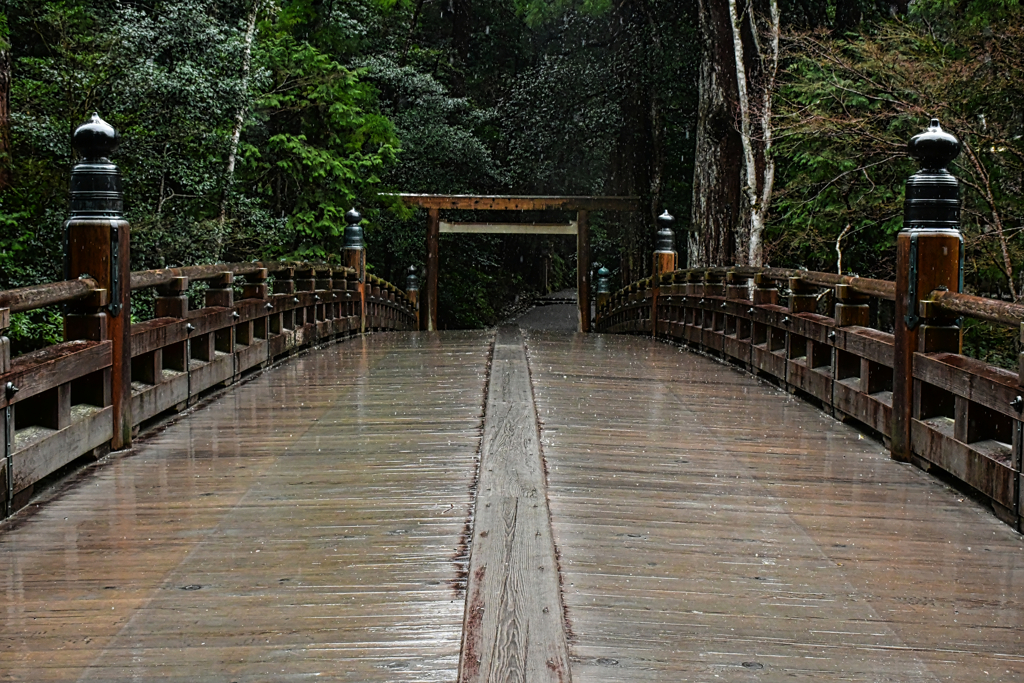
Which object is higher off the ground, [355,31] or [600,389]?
[355,31]

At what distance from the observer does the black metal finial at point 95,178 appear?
5.51 meters

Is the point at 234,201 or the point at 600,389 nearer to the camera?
the point at 600,389

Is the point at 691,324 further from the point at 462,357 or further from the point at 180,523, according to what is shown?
the point at 180,523

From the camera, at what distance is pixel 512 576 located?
337 centimetres

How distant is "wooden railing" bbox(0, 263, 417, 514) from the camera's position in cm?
438

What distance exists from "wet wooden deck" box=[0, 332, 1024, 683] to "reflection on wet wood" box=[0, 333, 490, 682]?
0.04 feet

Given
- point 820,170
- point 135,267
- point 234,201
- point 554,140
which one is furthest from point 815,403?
point 554,140

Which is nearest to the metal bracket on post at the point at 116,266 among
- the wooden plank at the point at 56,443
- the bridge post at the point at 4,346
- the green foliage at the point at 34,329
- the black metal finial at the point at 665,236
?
the wooden plank at the point at 56,443

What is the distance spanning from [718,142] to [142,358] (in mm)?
12583

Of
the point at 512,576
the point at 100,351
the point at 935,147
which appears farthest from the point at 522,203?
the point at 512,576

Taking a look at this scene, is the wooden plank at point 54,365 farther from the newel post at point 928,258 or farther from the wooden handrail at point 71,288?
the newel post at point 928,258

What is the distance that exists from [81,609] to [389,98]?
2180cm

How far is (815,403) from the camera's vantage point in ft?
23.6

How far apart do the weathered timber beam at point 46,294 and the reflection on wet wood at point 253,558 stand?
814 millimetres
